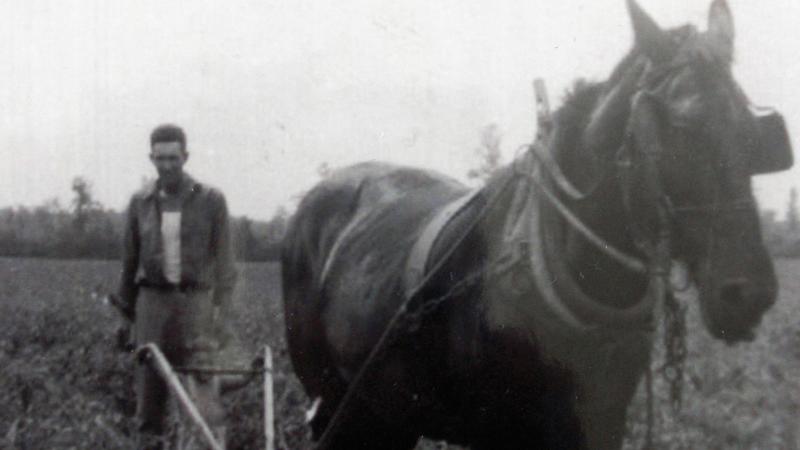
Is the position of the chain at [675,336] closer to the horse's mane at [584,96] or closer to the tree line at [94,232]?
the horse's mane at [584,96]

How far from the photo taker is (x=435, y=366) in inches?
160

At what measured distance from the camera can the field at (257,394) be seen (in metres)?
6.48

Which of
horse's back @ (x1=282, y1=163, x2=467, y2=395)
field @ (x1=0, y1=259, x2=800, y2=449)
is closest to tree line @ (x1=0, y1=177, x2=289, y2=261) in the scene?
field @ (x1=0, y1=259, x2=800, y2=449)

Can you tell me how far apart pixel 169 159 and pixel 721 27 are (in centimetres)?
291

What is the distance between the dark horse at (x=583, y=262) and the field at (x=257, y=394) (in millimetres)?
404

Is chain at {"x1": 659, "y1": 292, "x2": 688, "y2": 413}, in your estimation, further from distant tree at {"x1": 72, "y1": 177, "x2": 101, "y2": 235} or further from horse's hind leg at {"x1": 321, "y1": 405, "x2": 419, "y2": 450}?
distant tree at {"x1": 72, "y1": 177, "x2": 101, "y2": 235}

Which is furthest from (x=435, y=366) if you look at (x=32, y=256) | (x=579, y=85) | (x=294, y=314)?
(x=32, y=256)

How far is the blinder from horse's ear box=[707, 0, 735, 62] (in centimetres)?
21

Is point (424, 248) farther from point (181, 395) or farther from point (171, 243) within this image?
point (171, 243)

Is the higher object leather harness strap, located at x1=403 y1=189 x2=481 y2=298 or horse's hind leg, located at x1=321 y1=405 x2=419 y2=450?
leather harness strap, located at x1=403 y1=189 x2=481 y2=298

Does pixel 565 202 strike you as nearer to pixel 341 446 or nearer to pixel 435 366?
pixel 435 366

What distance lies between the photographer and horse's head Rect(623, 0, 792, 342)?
3.01m

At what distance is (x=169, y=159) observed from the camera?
545 cm

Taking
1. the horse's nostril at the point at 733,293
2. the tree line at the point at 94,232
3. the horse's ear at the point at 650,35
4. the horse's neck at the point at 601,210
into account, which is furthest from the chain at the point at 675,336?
the tree line at the point at 94,232
